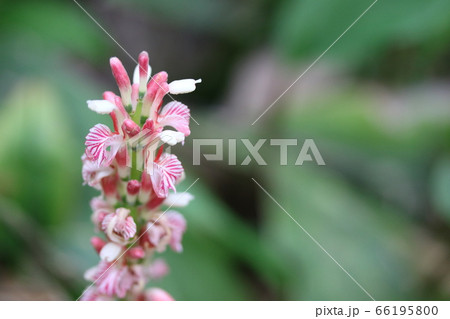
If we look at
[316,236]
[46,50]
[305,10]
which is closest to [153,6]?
[46,50]

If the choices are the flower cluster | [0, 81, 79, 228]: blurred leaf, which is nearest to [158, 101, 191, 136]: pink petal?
the flower cluster

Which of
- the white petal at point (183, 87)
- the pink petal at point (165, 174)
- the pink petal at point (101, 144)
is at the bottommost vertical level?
the pink petal at point (165, 174)

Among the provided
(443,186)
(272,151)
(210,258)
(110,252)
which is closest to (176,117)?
(110,252)

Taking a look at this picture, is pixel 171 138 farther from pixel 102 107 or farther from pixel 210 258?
pixel 210 258

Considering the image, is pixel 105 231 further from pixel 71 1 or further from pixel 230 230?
pixel 71 1

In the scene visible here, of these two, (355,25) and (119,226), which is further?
(355,25)

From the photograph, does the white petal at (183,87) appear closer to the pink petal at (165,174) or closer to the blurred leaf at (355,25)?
the pink petal at (165,174)

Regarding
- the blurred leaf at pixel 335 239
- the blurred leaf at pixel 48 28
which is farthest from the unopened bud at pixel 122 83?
the blurred leaf at pixel 48 28

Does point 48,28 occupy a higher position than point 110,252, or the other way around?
point 48,28
